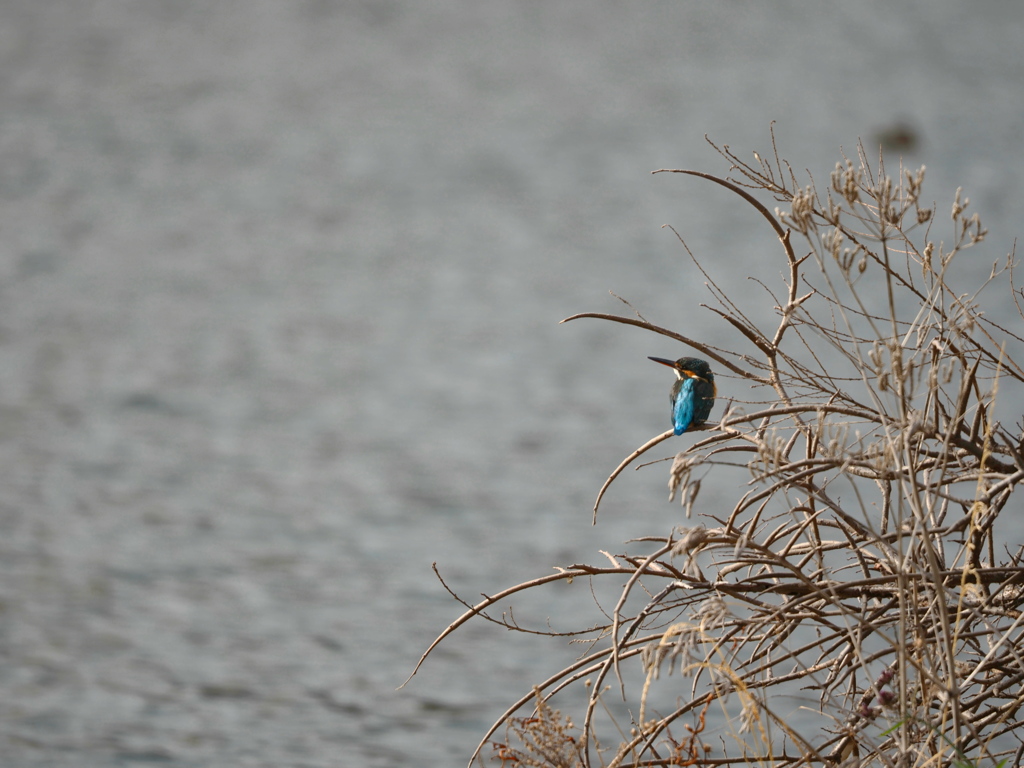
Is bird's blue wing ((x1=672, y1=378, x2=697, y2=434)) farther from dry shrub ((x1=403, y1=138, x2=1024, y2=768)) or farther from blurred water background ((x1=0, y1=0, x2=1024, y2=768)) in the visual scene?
blurred water background ((x1=0, y1=0, x2=1024, y2=768))

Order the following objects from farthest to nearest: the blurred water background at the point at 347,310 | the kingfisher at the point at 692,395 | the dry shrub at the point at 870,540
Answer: the blurred water background at the point at 347,310, the kingfisher at the point at 692,395, the dry shrub at the point at 870,540

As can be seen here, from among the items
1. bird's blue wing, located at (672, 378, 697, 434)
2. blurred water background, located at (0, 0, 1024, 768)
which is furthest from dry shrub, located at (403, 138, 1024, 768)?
blurred water background, located at (0, 0, 1024, 768)

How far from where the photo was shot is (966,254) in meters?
13.9

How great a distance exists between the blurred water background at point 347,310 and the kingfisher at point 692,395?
4.32 metres

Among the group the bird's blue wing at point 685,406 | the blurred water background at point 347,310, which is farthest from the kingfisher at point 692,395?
the blurred water background at point 347,310

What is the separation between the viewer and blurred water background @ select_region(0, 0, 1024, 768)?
23.7 ft

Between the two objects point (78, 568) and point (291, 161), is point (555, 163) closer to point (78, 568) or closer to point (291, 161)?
point (291, 161)

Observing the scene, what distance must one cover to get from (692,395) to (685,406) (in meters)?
0.02

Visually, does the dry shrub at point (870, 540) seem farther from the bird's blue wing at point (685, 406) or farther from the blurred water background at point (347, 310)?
the blurred water background at point (347, 310)

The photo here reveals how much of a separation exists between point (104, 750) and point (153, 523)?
3.38 m

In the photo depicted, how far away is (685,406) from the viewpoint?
202 centimetres

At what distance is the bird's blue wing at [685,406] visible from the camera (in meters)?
2.01

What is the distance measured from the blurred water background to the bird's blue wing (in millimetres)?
4313

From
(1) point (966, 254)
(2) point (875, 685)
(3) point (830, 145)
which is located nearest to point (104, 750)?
(2) point (875, 685)
